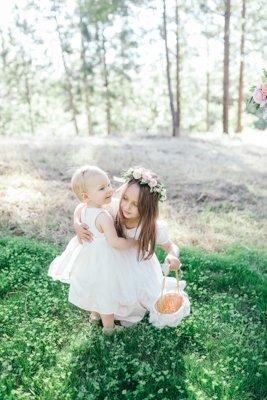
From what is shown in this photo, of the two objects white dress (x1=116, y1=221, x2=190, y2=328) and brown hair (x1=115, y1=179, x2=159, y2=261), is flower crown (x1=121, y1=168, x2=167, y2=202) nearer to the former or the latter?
brown hair (x1=115, y1=179, x2=159, y2=261)

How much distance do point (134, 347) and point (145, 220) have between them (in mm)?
1250

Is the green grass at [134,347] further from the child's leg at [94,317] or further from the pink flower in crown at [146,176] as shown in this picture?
the pink flower in crown at [146,176]

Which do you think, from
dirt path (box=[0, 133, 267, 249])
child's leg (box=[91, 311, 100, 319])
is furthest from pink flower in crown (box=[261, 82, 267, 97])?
dirt path (box=[0, 133, 267, 249])

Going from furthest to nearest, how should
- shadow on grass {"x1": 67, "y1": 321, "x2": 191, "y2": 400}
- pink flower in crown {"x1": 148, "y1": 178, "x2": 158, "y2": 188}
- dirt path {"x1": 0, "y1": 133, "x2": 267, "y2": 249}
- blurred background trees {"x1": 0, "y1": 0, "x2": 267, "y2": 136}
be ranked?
blurred background trees {"x1": 0, "y1": 0, "x2": 267, "y2": 136} → dirt path {"x1": 0, "y1": 133, "x2": 267, "y2": 249} → pink flower in crown {"x1": 148, "y1": 178, "x2": 158, "y2": 188} → shadow on grass {"x1": 67, "y1": 321, "x2": 191, "y2": 400}

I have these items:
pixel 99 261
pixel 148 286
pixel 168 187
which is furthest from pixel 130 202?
pixel 168 187

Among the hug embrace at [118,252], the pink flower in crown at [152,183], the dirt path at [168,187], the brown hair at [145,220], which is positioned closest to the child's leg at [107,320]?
the hug embrace at [118,252]

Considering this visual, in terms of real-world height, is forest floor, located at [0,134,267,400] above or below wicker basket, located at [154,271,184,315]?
below

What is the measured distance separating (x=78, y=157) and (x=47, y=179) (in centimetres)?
213

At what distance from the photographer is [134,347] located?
456 cm

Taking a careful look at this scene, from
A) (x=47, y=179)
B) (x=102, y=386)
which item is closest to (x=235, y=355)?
(x=102, y=386)

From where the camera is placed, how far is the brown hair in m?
4.38

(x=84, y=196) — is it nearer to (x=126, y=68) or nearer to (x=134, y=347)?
(x=134, y=347)

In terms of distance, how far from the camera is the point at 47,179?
402 inches

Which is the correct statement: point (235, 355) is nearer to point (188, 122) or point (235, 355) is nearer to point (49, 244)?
point (49, 244)
